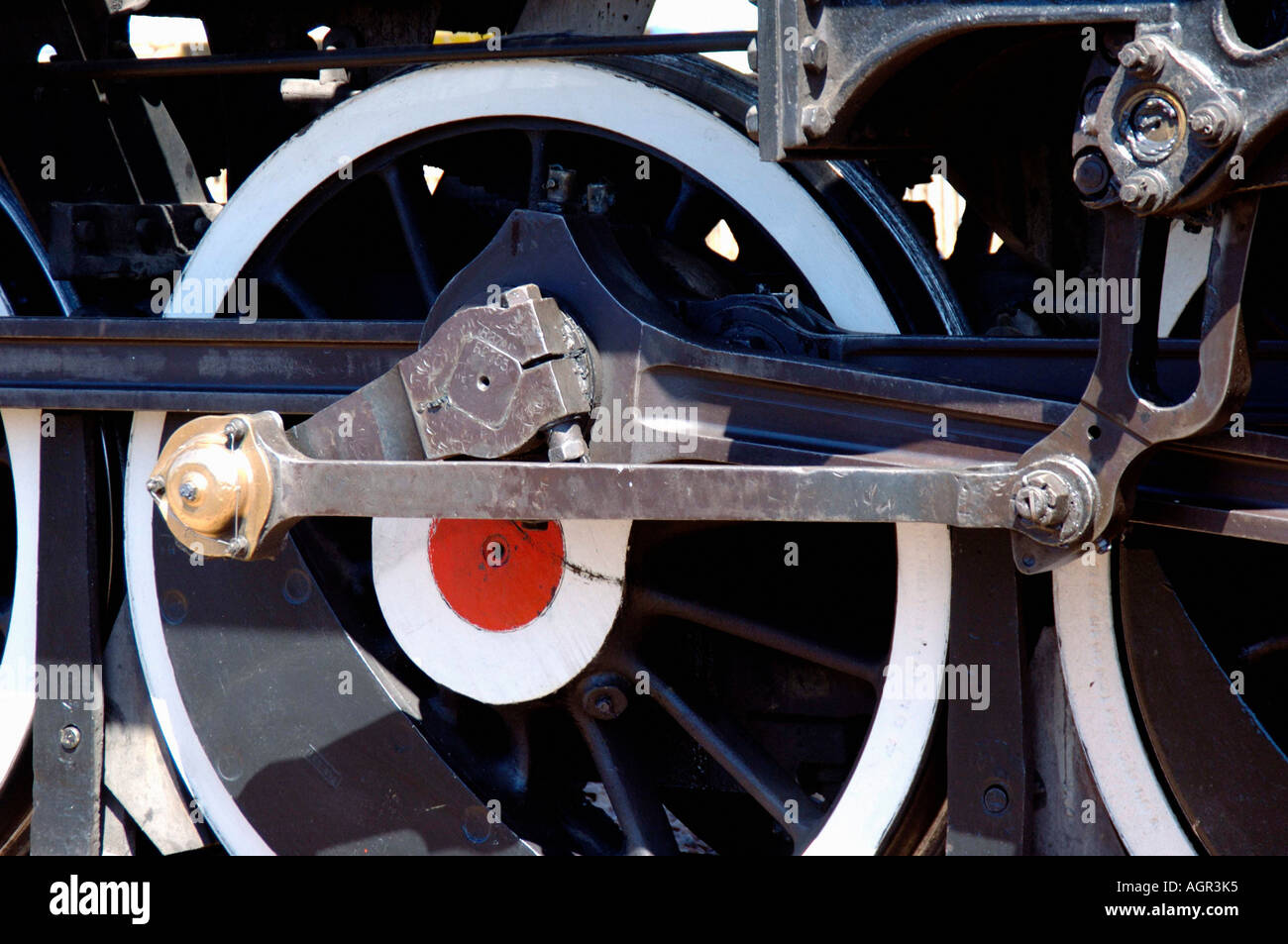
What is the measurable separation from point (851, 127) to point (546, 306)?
0.41m

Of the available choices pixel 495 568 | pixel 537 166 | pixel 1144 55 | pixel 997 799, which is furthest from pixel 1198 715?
pixel 537 166

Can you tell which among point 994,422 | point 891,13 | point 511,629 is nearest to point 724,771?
point 511,629

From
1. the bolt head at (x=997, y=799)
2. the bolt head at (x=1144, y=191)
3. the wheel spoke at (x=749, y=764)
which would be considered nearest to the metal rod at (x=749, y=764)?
the wheel spoke at (x=749, y=764)

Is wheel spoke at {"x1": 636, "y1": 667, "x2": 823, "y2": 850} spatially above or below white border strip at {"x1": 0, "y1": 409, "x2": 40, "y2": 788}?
below

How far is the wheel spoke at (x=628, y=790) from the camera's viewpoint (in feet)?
6.58

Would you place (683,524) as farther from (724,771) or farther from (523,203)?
(523,203)

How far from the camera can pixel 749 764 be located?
194cm

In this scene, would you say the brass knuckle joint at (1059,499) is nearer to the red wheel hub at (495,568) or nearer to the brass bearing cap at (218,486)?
the red wheel hub at (495,568)

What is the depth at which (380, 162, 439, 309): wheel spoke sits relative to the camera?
6.97 feet

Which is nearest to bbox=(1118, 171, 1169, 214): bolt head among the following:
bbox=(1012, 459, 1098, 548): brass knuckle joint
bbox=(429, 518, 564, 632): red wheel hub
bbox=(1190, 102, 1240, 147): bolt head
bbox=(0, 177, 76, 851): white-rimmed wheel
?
bbox=(1190, 102, 1240, 147): bolt head

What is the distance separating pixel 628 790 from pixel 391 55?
1029 millimetres

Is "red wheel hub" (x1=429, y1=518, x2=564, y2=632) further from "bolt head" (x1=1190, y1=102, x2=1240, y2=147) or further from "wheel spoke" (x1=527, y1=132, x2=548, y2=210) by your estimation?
"bolt head" (x1=1190, y1=102, x2=1240, y2=147)

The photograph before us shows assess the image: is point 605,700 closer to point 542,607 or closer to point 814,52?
point 542,607

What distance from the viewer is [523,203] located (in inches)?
88.7
